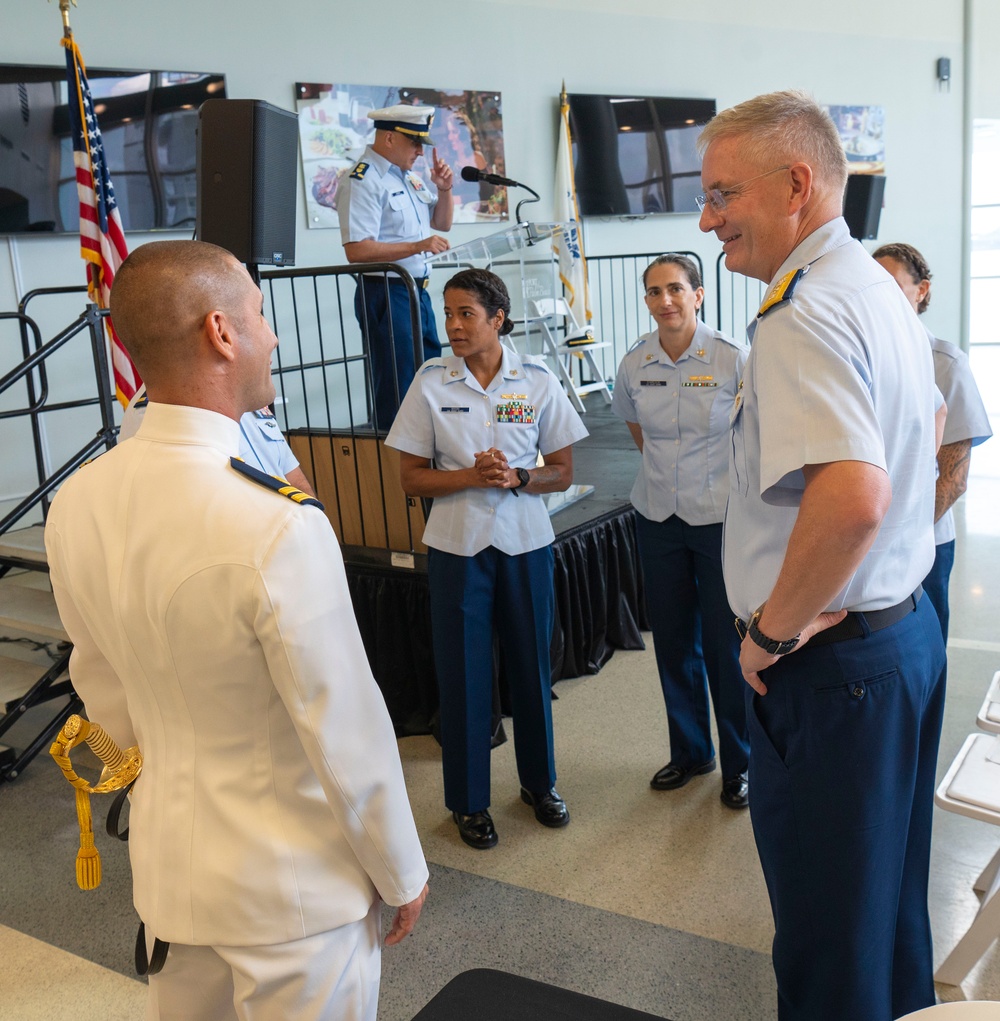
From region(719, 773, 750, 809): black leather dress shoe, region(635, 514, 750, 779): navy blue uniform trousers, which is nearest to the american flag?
region(635, 514, 750, 779): navy blue uniform trousers

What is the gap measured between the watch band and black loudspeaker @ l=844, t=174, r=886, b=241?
154 inches

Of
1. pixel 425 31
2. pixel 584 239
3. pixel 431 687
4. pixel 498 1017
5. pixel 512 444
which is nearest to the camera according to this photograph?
pixel 498 1017

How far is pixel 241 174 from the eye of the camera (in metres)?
2.47

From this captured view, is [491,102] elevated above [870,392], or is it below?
above

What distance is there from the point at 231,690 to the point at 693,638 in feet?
6.55

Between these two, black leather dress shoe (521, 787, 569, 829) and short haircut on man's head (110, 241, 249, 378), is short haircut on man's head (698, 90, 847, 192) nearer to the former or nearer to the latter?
short haircut on man's head (110, 241, 249, 378)

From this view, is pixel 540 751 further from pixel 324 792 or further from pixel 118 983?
pixel 324 792

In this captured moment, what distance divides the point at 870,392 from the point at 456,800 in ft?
5.87

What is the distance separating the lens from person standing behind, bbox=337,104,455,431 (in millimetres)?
4141

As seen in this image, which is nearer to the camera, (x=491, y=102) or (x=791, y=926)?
(x=791, y=926)

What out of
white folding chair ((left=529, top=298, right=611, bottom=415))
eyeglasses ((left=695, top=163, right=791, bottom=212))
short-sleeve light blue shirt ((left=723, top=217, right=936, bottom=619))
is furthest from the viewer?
white folding chair ((left=529, top=298, right=611, bottom=415))

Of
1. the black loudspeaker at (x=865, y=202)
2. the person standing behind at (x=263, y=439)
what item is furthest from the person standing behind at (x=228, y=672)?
the black loudspeaker at (x=865, y=202)

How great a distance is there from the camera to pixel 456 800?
8.84 ft

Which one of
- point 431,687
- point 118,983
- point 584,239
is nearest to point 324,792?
point 118,983
